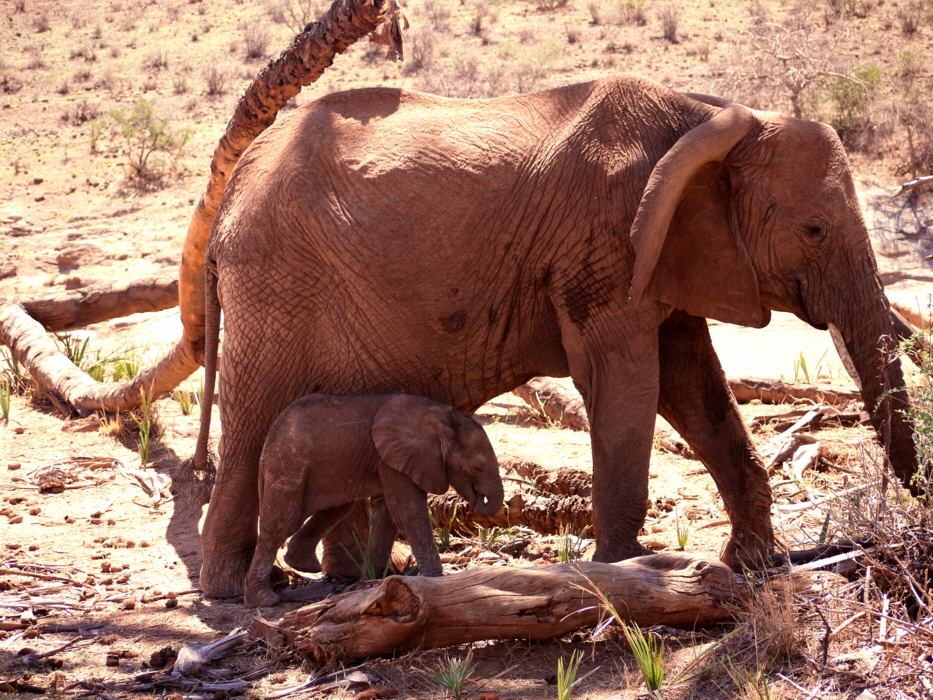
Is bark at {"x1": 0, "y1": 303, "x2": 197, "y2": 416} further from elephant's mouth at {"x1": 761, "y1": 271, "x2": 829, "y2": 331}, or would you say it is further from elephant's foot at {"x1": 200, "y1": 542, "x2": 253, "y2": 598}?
elephant's mouth at {"x1": 761, "y1": 271, "x2": 829, "y2": 331}

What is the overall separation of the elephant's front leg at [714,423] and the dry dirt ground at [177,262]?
1.10 ft

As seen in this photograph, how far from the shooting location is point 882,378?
15.5 ft

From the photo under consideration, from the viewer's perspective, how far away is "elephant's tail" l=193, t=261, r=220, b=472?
5.70 meters

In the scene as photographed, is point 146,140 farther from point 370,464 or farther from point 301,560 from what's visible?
point 370,464

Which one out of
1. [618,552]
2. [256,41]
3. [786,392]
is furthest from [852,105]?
[256,41]

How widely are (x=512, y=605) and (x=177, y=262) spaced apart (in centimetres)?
1150

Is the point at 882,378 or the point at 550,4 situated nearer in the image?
the point at 882,378

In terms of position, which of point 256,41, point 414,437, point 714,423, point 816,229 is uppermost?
point 256,41

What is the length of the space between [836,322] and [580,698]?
2.15 m

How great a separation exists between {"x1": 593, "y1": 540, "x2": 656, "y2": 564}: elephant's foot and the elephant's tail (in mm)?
2445

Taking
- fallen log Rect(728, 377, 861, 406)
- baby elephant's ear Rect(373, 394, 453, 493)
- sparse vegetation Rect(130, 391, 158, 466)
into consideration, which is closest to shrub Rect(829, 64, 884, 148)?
fallen log Rect(728, 377, 861, 406)

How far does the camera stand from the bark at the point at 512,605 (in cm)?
409

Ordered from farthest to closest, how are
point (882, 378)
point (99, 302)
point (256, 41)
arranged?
1. point (256, 41)
2. point (99, 302)
3. point (882, 378)

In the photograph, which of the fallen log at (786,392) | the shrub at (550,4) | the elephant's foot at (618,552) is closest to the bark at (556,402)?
the fallen log at (786,392)
